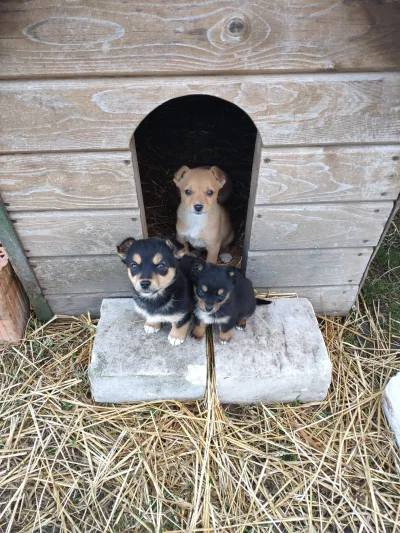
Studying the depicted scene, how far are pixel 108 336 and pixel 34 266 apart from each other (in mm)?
730

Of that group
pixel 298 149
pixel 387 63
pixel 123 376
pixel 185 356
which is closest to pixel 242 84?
pixel 298 149

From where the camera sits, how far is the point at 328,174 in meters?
2.29

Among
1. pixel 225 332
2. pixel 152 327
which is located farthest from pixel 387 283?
pixel 152 327

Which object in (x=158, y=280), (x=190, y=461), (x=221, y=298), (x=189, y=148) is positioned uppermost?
(x=158, y=280)

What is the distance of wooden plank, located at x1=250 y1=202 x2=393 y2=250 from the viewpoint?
97.5 inches

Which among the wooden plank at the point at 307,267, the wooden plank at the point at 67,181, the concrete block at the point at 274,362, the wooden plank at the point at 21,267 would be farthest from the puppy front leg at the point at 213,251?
the wooden plank at the point at 21,267

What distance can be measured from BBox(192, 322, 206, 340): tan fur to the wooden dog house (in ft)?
2.00

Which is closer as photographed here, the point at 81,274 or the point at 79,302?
the point at 81,274

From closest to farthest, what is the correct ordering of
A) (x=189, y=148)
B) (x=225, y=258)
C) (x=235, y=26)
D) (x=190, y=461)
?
(x=235, y=26), (x=190, y=461), (x=225, y=258), (x=189, y=148)

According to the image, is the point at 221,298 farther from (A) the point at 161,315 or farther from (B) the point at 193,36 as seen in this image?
(B) the point at 193,36

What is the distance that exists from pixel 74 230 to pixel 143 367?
0.98m

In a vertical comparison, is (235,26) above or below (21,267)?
above

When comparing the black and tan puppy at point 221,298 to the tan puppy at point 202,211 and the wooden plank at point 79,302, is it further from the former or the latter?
the wooden plank at point 79,302

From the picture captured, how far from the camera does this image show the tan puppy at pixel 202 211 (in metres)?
2.64
